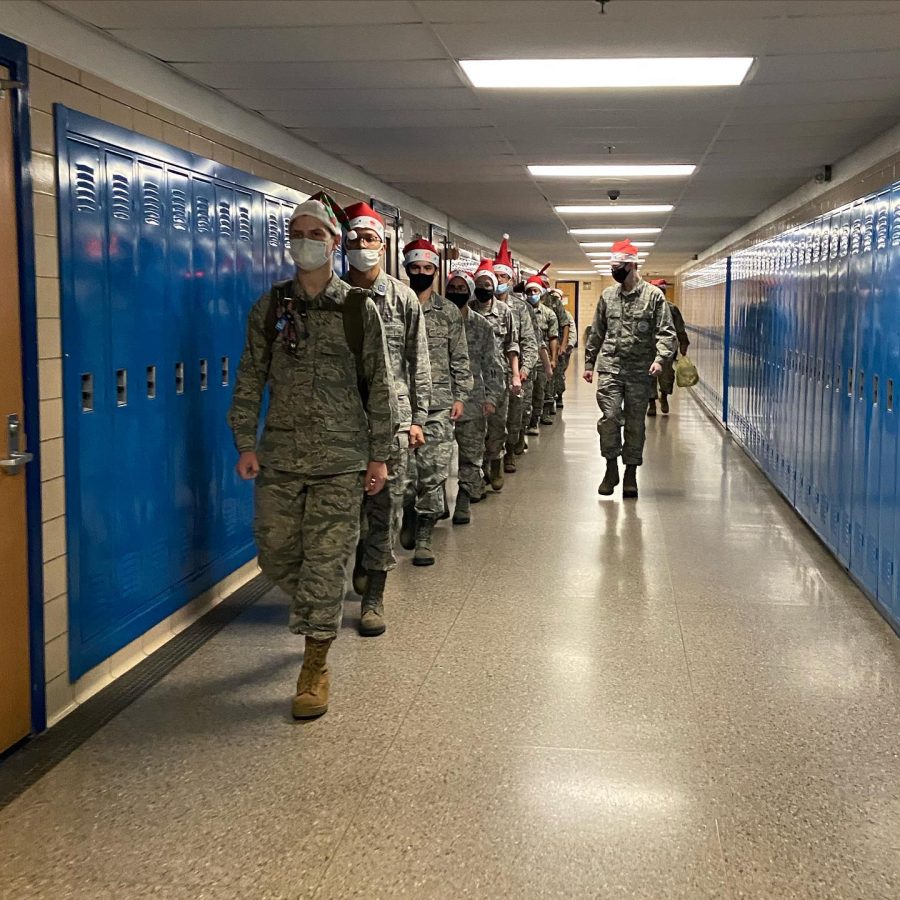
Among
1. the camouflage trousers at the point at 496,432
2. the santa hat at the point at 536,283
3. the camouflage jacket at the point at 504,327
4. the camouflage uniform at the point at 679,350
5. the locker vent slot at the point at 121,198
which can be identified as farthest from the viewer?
the santa hat at the point at 536,283

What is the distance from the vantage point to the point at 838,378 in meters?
5.37

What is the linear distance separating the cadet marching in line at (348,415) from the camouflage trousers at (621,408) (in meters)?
0.97

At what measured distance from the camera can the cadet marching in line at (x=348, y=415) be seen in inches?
131

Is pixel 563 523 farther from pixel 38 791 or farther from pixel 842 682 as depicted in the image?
pixel 38 791

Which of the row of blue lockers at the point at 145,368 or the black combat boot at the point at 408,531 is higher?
the row of blue lockers at the point at 145,368

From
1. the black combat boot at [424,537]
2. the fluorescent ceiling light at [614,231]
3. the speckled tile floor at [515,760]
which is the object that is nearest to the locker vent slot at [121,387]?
the speckled tile floor at [515,760]

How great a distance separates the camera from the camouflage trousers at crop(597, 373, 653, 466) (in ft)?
23.4

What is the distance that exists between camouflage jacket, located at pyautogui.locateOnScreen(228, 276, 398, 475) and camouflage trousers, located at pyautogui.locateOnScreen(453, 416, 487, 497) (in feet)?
9.45

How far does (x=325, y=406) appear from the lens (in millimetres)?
3322

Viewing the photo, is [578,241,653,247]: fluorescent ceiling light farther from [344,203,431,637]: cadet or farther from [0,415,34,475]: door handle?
[0,415,34,475]: door handle

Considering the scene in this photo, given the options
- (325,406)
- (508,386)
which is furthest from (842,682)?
(508,386)

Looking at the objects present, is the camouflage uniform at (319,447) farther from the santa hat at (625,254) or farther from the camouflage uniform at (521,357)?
the camouflage uniform at (521,357)

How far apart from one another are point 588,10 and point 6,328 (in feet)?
6.72

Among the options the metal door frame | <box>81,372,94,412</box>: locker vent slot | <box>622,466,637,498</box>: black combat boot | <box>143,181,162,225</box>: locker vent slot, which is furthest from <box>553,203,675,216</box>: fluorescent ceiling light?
the metal door frame
